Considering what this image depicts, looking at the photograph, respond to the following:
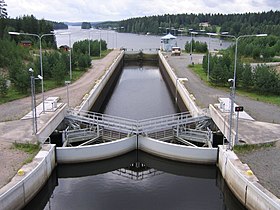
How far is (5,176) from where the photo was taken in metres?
17.4

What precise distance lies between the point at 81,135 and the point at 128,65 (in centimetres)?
5112

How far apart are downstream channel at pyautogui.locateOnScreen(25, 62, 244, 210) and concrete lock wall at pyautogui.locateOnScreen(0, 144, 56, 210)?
1.80 ft

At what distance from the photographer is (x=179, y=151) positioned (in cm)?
2314

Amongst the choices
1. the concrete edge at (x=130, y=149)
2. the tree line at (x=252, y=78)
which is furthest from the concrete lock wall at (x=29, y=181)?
the tree line at (x=252, y=78)

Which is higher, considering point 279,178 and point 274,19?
point 274,19

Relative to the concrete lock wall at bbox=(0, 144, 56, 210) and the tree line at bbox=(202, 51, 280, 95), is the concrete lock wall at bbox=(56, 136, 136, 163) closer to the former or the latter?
the concrete lock wall at bbox=(0, 144, 56, 210)

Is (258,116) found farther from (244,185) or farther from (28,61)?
(28,61)

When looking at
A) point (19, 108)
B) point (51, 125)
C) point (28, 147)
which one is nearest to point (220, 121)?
point (51, 125)

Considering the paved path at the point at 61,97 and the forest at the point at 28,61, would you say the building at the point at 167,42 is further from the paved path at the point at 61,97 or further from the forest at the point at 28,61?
the paved path at the point at 61,97

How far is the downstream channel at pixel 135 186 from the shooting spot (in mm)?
18181

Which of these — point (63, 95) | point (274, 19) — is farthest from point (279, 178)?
point (274, 19)

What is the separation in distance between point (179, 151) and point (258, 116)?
756cm

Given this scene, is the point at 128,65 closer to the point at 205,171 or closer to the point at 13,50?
the point at 13,50

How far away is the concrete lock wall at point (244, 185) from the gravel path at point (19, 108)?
11.0 meters
